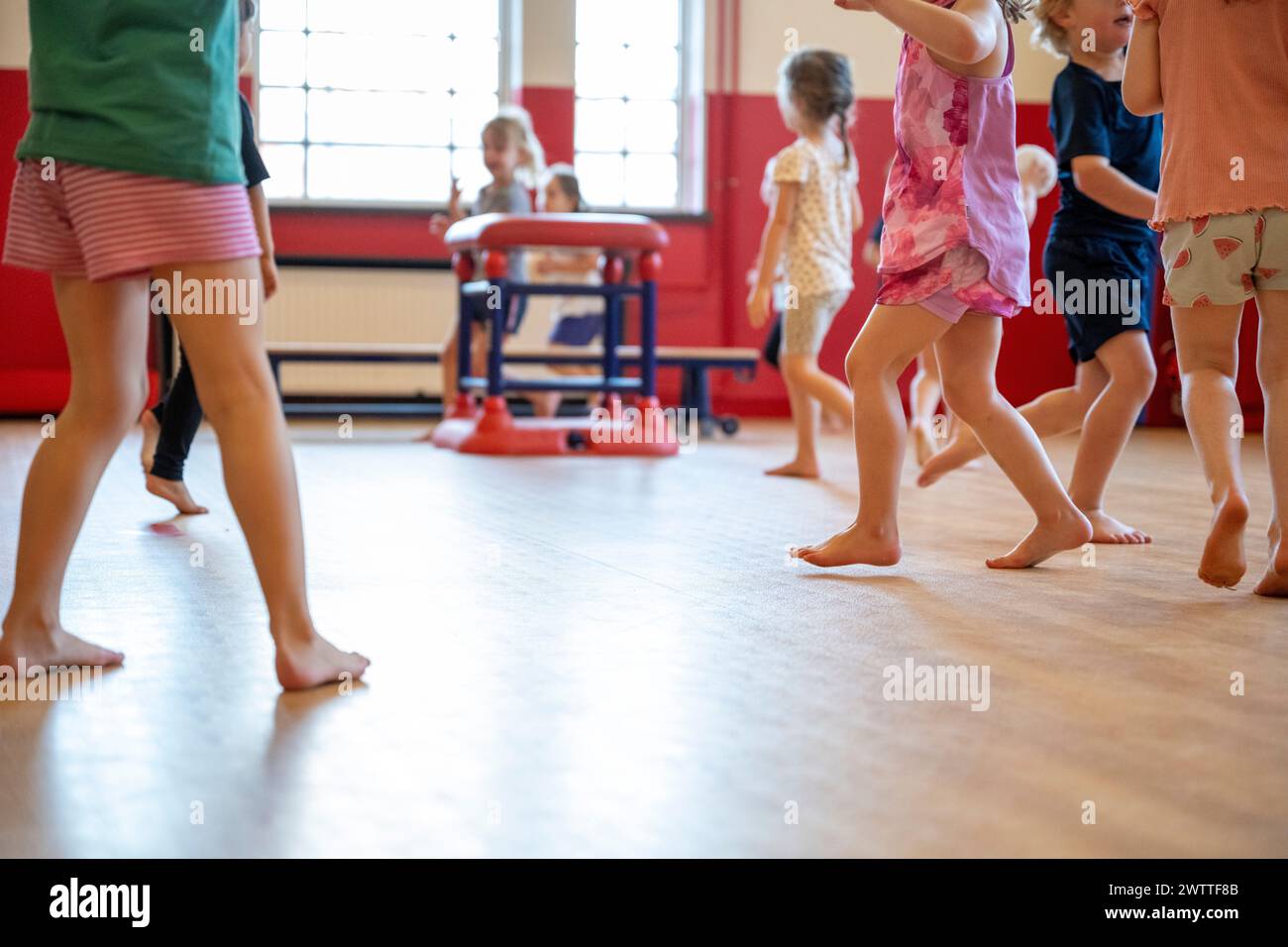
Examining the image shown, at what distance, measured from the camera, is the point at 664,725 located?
170 centimetres

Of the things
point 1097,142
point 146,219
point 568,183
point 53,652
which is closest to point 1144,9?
point 1097,142

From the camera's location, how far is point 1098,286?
3307 millimetres

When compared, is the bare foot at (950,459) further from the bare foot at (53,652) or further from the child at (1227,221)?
the bare foot at (53,652)

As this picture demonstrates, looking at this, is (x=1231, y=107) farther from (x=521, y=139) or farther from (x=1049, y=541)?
(x=521, y=139)

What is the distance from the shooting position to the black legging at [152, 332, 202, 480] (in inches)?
144

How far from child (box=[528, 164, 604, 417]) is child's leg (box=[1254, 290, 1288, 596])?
5116 millimetres

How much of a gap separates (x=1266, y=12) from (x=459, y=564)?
170 centimetres

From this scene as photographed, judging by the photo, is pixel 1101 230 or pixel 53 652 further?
pixel 1101 230

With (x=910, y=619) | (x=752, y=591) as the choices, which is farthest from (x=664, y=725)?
(x=752, y=591)

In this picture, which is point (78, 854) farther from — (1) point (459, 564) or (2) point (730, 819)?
(1) point (459, 564)

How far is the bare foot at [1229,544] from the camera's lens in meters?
2.52

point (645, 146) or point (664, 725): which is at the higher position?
point (645, 146)

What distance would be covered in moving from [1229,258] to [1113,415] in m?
0.78
